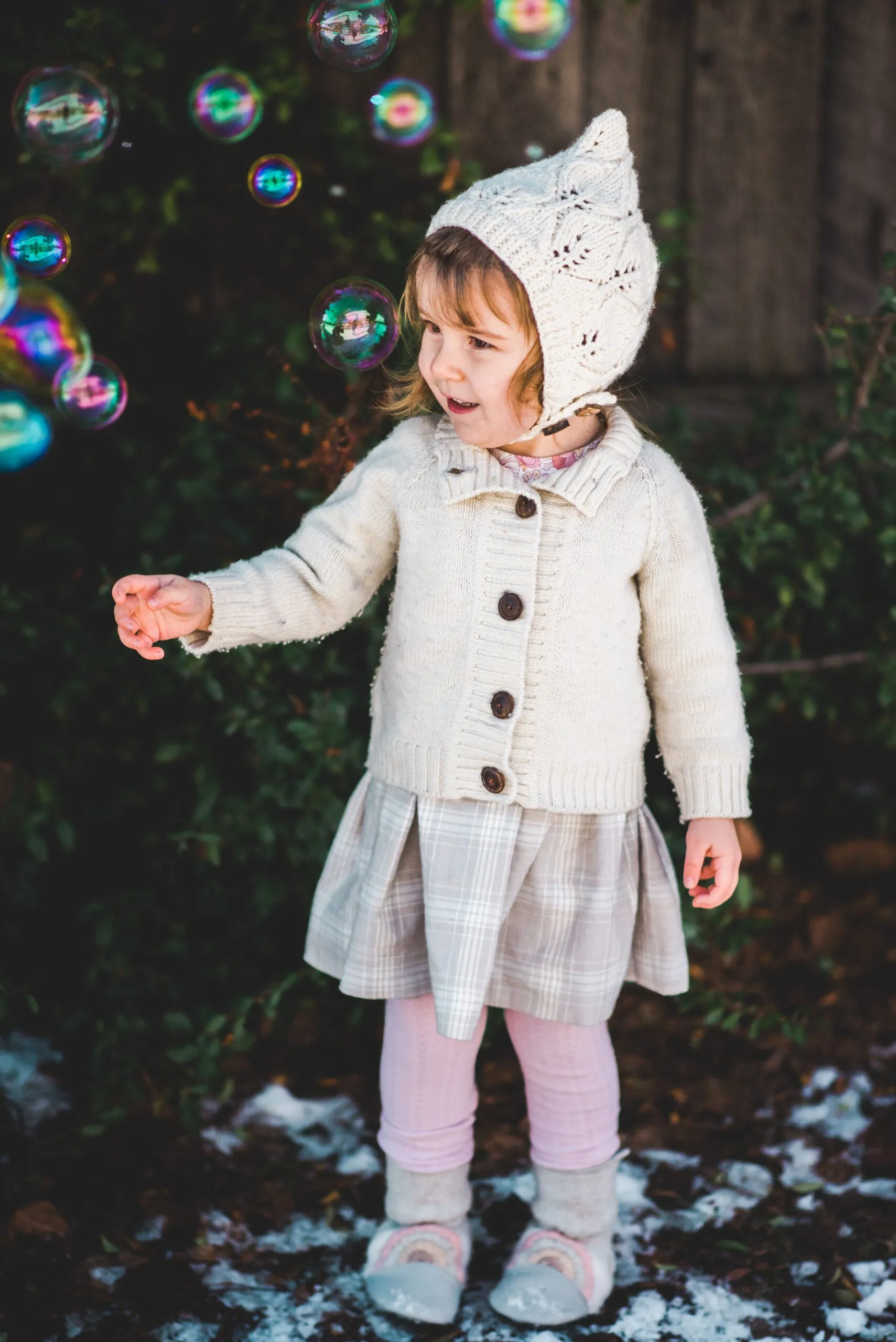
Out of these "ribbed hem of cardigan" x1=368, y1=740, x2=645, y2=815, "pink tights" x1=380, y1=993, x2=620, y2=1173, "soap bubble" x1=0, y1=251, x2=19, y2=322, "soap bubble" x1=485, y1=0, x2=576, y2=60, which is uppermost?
"soap bubble" x1=485, y1=0, x2=576, y2=60

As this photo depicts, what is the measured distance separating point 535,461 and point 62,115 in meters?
0.97

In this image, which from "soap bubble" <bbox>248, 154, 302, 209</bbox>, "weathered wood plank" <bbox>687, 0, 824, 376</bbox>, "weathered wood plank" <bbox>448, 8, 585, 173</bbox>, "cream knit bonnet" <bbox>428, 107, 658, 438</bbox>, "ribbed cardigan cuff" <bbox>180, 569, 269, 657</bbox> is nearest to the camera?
"cream knit bonnet" <bbox>428, 107, 658, 438</bbox>

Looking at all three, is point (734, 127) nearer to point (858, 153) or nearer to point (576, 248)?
point (858, 153)

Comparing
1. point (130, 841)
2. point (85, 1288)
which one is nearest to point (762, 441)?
point (130, 841)

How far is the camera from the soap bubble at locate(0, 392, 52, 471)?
2.14 metres

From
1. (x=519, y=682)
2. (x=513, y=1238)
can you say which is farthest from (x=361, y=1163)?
(x=519, y=682)

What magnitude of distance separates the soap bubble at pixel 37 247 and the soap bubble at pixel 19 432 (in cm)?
21

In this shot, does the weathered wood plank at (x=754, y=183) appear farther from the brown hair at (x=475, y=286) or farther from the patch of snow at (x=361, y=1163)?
the patch of snow at (x=361, y=1163)

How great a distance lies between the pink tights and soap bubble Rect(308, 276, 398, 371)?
1.00 m

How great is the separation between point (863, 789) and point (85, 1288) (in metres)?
2.44

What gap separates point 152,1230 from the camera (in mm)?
2230

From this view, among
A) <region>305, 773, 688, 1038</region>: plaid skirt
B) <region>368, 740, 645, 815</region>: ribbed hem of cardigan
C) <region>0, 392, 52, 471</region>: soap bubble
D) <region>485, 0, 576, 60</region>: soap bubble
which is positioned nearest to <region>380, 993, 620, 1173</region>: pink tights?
<region>305, 773, 688, 1038</region>: plaid skirt

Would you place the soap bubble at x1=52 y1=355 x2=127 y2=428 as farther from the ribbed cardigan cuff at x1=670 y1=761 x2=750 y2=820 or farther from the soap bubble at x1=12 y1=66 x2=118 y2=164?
the ribbed cardigan cuff at x1=670 y1=761 x2=750 y2=820

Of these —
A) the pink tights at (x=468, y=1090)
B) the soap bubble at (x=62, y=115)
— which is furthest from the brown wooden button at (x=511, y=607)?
the soap bubble at (x=62, y=115)
